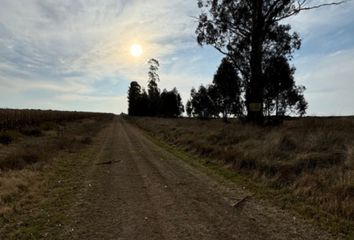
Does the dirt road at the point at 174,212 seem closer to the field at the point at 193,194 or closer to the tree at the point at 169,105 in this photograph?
the field at the point at 193,194

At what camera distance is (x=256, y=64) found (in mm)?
23406

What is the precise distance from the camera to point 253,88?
23953 millimetres

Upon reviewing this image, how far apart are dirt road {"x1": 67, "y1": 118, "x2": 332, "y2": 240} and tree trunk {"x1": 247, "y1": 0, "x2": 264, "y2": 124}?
13395 mm

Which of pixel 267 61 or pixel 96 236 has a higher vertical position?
pixel 267 61

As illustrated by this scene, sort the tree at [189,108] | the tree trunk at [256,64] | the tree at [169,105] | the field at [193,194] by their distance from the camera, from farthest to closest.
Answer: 1. the tree at [189,108]
2. the tree at [169,105]
3. the tree trunk at [256,64]
4. the field at [193,194]

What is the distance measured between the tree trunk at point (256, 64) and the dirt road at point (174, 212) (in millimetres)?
13395

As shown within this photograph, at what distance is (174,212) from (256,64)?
17.9m

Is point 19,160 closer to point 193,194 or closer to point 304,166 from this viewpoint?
point 193,194

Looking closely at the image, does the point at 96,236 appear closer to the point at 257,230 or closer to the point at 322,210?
the point at 257,230

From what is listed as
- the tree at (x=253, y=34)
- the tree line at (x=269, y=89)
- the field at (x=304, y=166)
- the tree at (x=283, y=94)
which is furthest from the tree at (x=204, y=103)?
the field at (x=304, y=166)

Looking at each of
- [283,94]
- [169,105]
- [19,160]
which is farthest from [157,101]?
[19,160]

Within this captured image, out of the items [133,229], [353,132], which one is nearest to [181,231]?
[133,229]

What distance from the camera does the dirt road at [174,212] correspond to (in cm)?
605

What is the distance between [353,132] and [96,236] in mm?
11838
